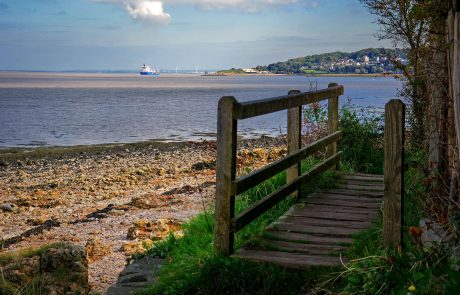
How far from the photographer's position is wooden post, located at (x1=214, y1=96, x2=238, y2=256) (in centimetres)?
552

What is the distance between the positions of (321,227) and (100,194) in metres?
10.2

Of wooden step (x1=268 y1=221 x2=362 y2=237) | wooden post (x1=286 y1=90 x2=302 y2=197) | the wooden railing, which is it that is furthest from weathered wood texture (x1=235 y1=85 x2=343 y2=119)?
wooden step (x1=268 y1=221 x2=362 y2=237)

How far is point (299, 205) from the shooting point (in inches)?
297

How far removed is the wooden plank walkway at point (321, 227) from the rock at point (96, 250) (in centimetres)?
316

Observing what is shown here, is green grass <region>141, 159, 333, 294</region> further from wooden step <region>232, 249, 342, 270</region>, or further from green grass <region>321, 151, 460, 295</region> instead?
green grass <region>321, 151, 460, 295</region>

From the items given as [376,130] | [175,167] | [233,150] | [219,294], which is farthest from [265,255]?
[175,167]

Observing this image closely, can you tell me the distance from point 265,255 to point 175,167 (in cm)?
1483

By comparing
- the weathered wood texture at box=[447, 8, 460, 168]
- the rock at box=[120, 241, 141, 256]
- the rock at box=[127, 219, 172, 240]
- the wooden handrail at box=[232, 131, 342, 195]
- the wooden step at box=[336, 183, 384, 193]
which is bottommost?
the rock at box=[120, 241, 141, 256]

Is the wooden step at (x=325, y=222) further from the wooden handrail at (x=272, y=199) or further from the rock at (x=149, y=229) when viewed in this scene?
the rock at (x=149, y=229)

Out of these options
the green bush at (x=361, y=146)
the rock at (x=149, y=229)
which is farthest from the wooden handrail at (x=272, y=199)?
the rock at (x=149, y=229)

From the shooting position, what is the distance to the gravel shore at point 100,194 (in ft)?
35.9

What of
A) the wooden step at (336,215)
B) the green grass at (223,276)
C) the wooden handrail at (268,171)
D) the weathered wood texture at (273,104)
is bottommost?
the green grass at (223,276)

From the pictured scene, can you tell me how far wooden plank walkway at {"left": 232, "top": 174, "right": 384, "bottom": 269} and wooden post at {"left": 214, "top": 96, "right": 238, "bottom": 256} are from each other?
0.18m

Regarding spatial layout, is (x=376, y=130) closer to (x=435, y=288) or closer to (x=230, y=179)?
(x=230, y=179)
